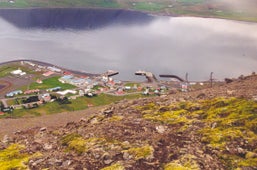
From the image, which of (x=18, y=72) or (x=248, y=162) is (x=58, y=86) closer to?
(x=18, y=72)

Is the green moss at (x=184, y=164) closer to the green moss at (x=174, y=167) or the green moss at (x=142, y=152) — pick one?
the green moss at (x=174, y=167)

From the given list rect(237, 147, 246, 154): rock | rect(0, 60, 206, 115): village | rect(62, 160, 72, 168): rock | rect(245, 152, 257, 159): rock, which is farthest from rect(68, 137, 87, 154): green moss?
rect(0, 60, 206, 115): village

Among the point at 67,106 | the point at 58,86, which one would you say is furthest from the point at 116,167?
the point at 58,86

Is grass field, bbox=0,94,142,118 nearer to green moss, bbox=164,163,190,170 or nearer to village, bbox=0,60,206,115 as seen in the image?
village, bbox=0,60,206,115

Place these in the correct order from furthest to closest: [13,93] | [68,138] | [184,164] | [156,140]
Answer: [13,93] → [68,138] → [156,140] → [184,164]

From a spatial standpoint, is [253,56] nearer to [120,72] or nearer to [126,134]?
A: [120,72]

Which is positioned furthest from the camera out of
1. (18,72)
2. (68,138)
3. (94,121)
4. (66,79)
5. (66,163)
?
(18,72)

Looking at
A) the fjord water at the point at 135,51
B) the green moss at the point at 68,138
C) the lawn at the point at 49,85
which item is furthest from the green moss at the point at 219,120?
the fjord water at the point at 135,51

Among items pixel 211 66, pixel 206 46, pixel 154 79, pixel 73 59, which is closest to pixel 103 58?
pixel 73 59
